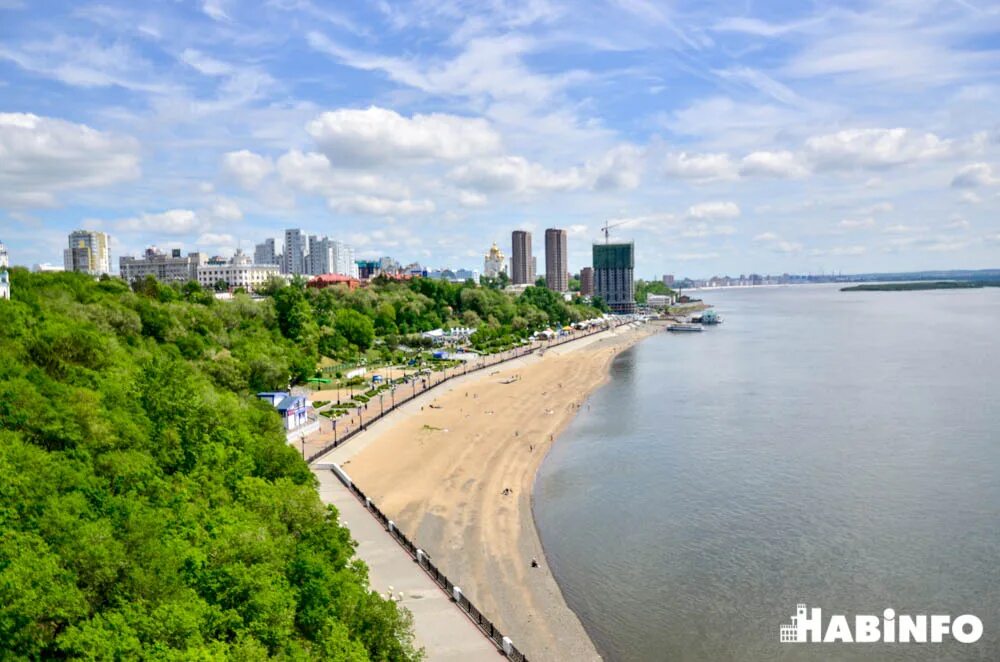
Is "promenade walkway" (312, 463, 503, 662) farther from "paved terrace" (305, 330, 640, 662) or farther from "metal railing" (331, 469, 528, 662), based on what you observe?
"metal railing" (331, 469, 528, 662)

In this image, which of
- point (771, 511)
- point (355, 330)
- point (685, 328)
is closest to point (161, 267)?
point (355, 330)

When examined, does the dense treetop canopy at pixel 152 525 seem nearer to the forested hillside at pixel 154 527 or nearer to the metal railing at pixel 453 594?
the forested hillside at pixel 154 527

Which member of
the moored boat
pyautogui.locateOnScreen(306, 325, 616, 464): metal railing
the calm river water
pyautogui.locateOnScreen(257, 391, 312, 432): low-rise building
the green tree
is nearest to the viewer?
the calm river water

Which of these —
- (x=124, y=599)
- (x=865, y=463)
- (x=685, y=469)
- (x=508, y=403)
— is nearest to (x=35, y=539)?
(x=124, y=599)

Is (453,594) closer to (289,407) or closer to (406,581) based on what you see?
(406,581)

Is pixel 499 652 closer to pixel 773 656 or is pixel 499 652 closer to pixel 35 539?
pixel 773 656

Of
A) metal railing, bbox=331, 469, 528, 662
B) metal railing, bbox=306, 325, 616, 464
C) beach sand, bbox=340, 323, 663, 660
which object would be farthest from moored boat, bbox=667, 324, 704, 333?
metal railing, bbox=331, 469, 528, 662
